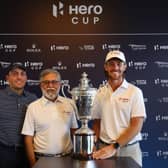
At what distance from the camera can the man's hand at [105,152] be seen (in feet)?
8.23

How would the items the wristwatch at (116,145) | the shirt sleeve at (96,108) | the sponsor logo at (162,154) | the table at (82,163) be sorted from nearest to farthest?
the table at (82,163), the wristwatch at (116,145), the shirt sleeve at (96,108), the sponsor logo at (162,154)

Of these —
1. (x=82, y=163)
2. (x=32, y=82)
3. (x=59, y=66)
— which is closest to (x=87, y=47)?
(x=59, y=66)

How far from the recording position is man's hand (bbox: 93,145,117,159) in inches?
98.8

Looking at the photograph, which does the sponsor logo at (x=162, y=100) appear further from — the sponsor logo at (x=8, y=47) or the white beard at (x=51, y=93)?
the sponsor logo at (x=8, y=47)

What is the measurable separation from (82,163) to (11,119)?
2.98 ft

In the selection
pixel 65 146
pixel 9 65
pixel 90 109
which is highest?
pixel 9 65

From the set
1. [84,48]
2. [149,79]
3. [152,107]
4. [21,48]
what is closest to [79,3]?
[84,48]

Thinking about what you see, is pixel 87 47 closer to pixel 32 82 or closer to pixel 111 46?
pixel 111 46

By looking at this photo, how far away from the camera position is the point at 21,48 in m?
3.79

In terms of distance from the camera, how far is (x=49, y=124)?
8.86 feet

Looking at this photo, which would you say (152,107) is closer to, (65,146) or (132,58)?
(132,58)

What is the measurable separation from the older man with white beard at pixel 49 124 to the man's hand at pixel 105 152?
0.31 metres

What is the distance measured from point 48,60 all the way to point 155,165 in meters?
1.56

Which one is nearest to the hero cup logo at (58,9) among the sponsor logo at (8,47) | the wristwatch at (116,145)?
the sponsor logo at (8,47)
